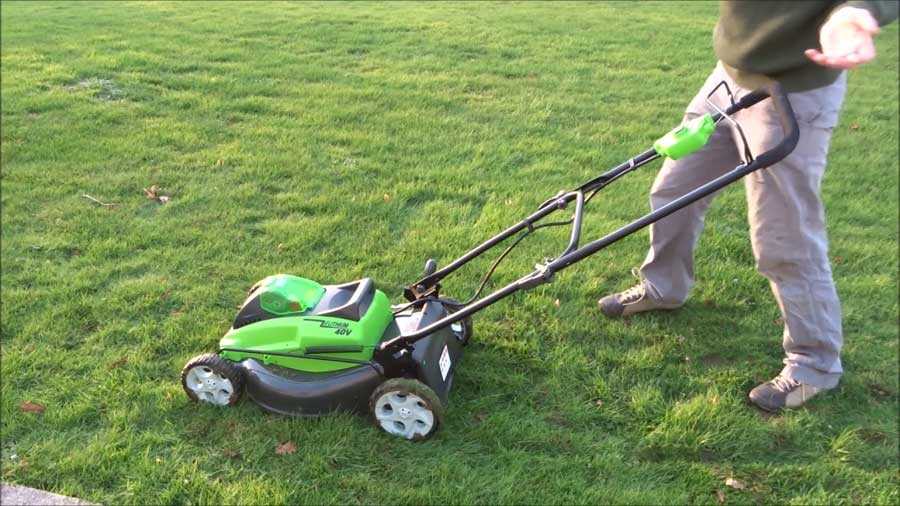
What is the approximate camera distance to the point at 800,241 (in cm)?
273

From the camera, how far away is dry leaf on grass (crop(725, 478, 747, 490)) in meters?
2.58

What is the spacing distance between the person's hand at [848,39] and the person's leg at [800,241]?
2.38ft

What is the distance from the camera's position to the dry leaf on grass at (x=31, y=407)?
113 inches

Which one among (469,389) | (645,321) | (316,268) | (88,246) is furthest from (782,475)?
(88,246)

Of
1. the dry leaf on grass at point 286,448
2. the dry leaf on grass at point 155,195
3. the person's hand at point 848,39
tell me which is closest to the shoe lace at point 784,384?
the person's hand at point 848,39

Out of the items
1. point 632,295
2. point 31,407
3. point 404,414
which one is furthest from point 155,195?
point 632,295

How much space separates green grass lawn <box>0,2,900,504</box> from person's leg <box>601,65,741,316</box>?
19 centimetres

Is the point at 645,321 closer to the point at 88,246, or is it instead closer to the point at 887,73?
the point at 88,246

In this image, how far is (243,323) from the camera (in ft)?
9.41

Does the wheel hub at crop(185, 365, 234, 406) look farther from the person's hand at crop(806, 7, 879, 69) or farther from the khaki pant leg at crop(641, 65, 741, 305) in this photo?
the person's hand at crop(806, 7, 879, 69)

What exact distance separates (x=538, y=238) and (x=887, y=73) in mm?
6030

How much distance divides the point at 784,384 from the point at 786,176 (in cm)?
89

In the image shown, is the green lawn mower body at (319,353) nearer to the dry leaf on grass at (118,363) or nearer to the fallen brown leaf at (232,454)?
the fallen brown leaf at (232,454)

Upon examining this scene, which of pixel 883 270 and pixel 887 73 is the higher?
pixel 887 73
